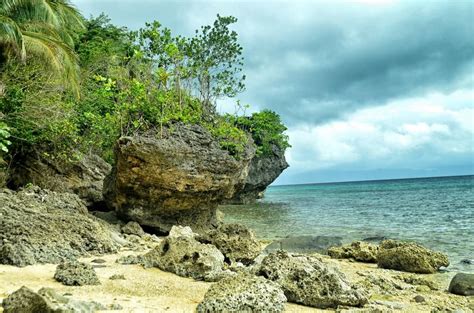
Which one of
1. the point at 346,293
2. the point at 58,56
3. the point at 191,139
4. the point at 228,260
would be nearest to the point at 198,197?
the point at 191,139

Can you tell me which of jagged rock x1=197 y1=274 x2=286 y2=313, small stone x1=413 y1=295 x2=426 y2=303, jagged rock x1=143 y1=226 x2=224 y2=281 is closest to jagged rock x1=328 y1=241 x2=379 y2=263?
small stone x1=413 y1=295 x2=426 y2=303

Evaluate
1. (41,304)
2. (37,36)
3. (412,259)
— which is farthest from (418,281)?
(37,36)

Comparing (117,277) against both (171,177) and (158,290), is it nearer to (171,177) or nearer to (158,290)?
(158,290)

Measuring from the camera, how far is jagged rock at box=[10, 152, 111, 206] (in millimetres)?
14492

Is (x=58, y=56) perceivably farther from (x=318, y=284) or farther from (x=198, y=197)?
(x=318, y=284)

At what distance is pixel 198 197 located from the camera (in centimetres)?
1291

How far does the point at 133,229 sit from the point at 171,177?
76.5 inches

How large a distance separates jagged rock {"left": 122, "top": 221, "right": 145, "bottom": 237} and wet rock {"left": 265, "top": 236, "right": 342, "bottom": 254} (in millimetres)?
4011

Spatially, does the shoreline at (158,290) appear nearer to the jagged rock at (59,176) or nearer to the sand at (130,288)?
the sand at (130,288)

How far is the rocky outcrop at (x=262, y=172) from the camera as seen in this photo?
4606 centimetres

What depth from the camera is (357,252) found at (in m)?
10.9

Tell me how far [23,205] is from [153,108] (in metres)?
4.94

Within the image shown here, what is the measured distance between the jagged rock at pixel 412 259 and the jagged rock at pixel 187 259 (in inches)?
185

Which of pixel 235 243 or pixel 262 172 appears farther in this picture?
pixel 262 172
